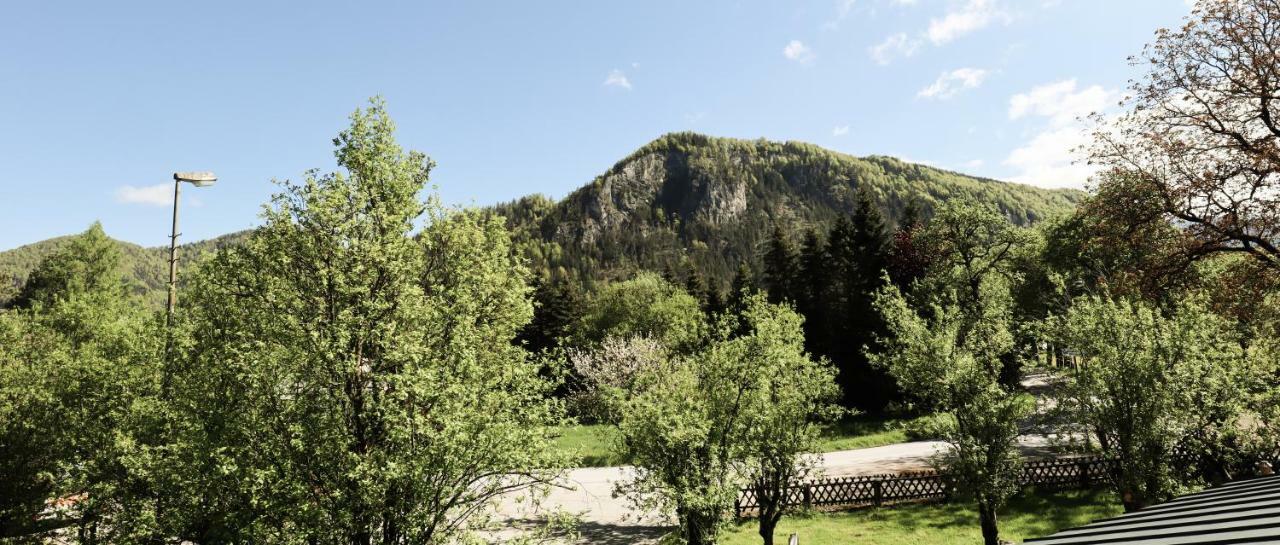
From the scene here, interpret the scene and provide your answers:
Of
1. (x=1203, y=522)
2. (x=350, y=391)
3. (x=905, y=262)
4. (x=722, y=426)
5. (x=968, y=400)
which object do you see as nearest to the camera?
(x=1203, y=522)

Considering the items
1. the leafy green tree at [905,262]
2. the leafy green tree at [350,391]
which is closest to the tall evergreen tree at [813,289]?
the leafy green tree at [905,262]

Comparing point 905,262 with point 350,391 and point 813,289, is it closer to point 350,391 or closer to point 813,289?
point 813,289

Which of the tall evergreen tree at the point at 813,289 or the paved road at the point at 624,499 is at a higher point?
the tall evergreen tree at the point at 813,289

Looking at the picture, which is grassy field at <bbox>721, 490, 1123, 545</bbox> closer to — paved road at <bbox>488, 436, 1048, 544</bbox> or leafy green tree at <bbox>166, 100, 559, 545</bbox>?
paved road at <bbox>488, 436, 1048, 544</bbox>

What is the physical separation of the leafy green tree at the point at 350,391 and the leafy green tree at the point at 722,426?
409cm

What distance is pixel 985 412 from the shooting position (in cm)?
1495

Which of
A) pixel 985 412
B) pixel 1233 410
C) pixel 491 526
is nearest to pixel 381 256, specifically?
pixel 491 526

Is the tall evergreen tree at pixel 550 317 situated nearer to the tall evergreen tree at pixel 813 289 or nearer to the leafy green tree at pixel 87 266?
the tall evergreen tree at pixel 813 289

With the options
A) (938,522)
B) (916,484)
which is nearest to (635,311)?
(916,484)

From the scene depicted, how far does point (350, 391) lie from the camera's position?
28.1ft

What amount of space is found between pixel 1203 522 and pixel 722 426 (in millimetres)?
9723

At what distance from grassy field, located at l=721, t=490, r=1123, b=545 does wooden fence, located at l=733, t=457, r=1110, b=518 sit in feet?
1.78

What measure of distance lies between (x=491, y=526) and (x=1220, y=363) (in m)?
20.0

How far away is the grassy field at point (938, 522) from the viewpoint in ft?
58.3
